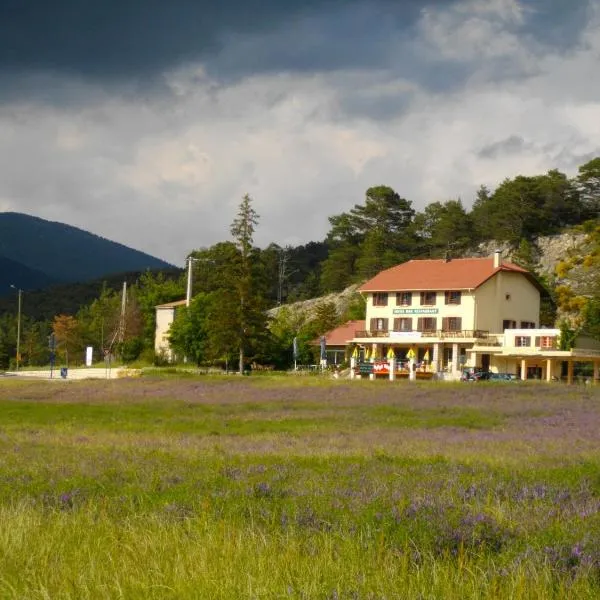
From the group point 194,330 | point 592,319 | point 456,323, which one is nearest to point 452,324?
point 456,323

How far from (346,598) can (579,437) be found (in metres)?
20.6

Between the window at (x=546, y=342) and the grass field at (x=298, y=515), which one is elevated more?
the window at (x=546, y=342)

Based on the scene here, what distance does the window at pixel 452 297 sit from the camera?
82.7 m

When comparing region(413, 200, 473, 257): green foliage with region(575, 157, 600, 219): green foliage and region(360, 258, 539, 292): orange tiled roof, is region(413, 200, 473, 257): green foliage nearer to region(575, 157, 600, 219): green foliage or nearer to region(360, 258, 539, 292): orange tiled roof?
region(575, 157, 600, 219): green foliage

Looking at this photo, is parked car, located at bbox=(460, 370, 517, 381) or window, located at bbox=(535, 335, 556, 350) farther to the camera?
window, located at bbox=(535, 335, 556, 350)

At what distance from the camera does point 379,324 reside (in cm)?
8744

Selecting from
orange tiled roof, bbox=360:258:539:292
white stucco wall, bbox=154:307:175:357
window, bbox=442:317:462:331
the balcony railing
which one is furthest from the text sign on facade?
white stucco wall, bbox=154:307:175:357

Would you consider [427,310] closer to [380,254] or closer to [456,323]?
[456,323]

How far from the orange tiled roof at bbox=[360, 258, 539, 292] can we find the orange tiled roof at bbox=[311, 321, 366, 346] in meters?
8.15

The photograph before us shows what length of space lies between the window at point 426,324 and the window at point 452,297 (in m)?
2.40

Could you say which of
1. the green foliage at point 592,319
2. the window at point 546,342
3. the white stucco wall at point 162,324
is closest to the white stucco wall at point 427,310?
the window at point 546,342

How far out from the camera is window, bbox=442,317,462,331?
271 feet

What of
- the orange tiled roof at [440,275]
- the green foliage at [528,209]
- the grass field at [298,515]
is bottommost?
the grass field at [298,515]

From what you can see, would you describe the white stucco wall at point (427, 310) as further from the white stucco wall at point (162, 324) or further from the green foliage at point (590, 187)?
the green foliage at point (590, 187)
